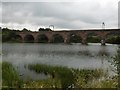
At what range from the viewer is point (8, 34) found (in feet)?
360

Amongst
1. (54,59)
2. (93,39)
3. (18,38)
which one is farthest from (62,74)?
(93,39)

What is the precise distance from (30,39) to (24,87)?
383 feet

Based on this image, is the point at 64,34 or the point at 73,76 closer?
the point at 73,76

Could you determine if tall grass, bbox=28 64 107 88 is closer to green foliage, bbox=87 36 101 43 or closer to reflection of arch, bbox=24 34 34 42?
reflection of arch, bbox=24 34 34 42

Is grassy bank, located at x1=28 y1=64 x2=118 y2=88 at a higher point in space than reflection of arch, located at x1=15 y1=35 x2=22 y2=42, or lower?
lower

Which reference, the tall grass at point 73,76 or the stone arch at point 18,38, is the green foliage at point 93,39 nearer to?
the stone arch at point 18,38

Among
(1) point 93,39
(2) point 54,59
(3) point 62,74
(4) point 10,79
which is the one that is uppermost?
(1) point 93,39

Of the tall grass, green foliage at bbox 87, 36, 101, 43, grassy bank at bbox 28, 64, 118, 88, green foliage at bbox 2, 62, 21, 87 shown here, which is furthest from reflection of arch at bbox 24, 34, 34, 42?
green foliage at bbox 2, 62, 21, 87

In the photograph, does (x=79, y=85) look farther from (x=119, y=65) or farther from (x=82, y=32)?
(x=82, y=32)

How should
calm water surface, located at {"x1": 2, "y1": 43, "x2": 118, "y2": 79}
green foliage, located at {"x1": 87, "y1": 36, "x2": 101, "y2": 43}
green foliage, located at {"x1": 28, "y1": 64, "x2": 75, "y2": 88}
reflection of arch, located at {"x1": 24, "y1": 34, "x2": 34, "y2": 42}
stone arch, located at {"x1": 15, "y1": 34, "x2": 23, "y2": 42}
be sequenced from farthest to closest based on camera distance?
green foliage, located at {"x1": 87, "y1": 36, "x2": 101, "y2": 43}, reflection of arch, located at {"x1": 24, "y1": 34, "x2": 34, "y2": 42}, stone arch, located at {"x1": 15, "y1": 34, "x2": 23, "y2": 42}, calm water surface, located at {"x1": 2, "y1": 43, "x2": 118, "y2": 79}, green foliage, located at {"x1": 28, "y1": 64, "x2": 75, "y2": 88}

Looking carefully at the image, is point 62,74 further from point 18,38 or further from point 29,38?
point 29,38

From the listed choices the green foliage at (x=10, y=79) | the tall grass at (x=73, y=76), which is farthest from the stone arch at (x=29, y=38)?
the green foliage at (x=10, y=79)

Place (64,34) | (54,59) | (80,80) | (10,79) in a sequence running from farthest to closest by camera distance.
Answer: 1. (64,34)
2. (54,59)
3. (10,79)
4. (80,80)

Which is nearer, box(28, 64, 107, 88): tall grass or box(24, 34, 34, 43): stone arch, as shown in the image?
box(28, 64, 107, 88): tall grass
